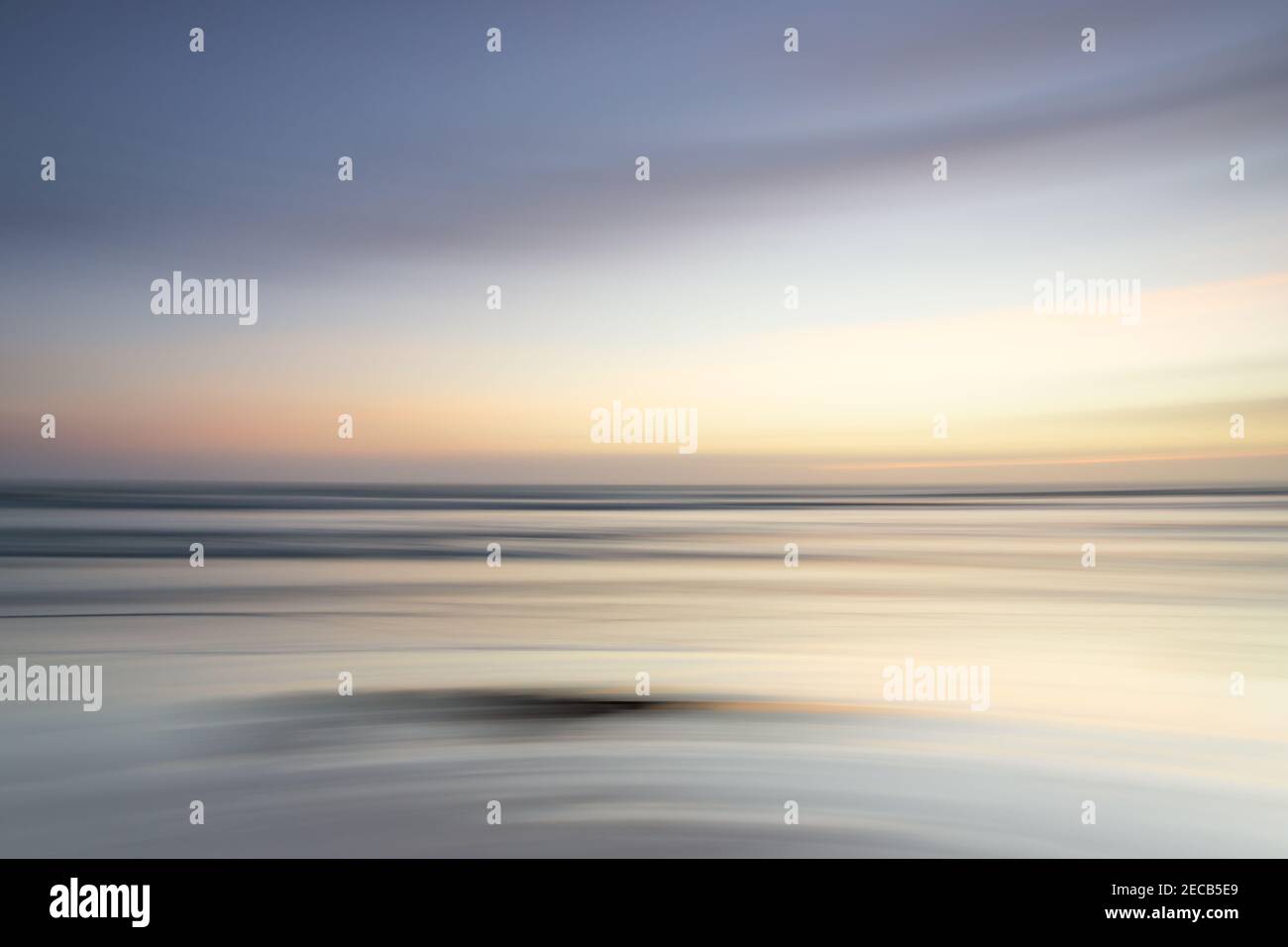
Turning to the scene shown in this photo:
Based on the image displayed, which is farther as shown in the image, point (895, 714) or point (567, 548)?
point (567, 548)

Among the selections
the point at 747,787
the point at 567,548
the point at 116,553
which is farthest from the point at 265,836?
the point at 116,553

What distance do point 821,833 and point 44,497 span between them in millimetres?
5788

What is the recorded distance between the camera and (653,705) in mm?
3289

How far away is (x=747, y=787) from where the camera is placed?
2834 mm

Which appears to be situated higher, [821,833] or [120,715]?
[120,715]

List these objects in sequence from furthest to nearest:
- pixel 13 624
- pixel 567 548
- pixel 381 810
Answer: pixel 567 548, pixel 13 624, pixel 381 810

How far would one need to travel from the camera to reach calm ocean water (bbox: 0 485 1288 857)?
8.79 ft

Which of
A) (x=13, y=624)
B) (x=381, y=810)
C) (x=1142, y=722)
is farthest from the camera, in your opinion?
(x=13, y=624)

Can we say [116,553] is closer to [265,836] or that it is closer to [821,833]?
[265,836]

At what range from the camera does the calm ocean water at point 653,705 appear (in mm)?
2680

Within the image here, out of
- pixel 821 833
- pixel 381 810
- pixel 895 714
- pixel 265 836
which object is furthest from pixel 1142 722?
pixel 265 836

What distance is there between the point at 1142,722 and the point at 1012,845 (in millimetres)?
876
